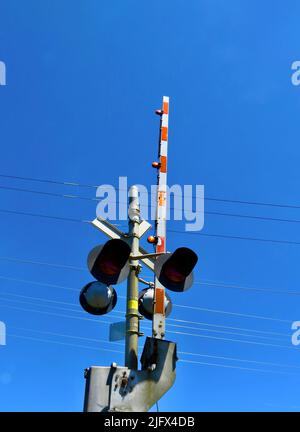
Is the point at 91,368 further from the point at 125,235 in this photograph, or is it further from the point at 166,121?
the point at 166,121

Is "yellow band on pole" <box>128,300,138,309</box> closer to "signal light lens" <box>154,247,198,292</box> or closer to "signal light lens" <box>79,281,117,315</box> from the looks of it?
"signal light lens" <box>79,281,117,315</box>

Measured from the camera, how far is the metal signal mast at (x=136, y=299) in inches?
169

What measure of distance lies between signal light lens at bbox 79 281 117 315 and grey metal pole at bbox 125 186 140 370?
0.24m

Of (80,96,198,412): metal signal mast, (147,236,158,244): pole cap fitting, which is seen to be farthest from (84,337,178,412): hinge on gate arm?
(147,236,158,244): pole cap fitting

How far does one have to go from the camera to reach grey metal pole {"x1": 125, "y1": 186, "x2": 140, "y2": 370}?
15.6 feet

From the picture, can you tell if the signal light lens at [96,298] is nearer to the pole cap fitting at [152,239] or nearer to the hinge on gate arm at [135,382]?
the pole cap fitting at [152,239]

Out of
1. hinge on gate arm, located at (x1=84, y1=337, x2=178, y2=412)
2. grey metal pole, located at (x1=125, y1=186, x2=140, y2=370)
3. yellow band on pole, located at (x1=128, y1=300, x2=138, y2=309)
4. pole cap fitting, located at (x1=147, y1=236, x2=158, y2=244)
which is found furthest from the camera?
pole cap fitting, located at (x1=147, y1=236, x2=158, y2=244)

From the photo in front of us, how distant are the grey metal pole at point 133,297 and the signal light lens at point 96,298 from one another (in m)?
0.24

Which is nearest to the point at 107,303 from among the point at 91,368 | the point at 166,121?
the point at 91,368

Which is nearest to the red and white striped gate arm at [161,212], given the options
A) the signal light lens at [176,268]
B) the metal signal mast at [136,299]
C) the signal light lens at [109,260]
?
the metal signal mast at [136,299]

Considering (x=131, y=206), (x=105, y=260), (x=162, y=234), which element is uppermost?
(x=131, y=206)

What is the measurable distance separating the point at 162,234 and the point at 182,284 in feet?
2.46

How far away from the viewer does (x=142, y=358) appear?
15.0 feet
